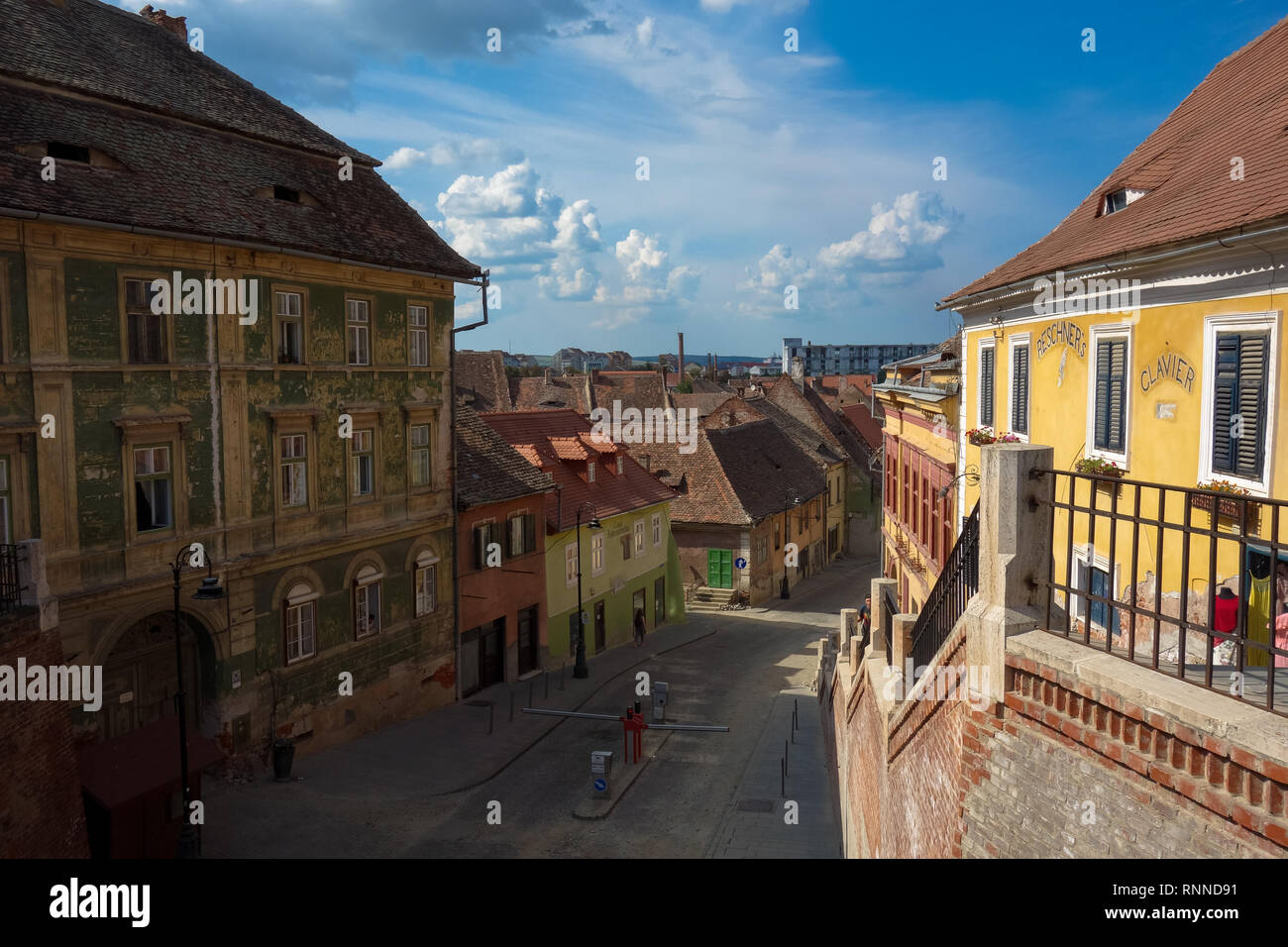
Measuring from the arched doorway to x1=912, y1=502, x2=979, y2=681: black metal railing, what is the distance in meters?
13.6

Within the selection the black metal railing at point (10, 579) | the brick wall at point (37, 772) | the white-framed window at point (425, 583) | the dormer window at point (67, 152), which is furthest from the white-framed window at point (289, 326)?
the brick wall at point (37, 772)

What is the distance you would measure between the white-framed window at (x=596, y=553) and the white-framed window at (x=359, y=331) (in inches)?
529

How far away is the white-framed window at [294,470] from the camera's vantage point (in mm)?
21062

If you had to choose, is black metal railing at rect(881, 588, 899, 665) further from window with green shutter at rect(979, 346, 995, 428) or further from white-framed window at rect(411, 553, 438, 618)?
A: white-framed window at rect(411, 553, 438, 618)

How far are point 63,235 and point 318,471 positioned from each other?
7.16 meters

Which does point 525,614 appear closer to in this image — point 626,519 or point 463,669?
point 463,669

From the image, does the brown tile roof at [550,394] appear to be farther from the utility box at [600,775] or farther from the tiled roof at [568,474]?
the utility box at [600,775]

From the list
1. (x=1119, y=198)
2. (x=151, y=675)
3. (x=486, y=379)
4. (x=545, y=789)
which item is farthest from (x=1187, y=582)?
(x=486, y=379)

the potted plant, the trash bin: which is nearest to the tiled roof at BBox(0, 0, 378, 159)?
the trash bin

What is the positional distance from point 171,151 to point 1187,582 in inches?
788

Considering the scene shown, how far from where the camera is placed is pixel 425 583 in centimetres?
2578

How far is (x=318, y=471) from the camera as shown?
2186cm
